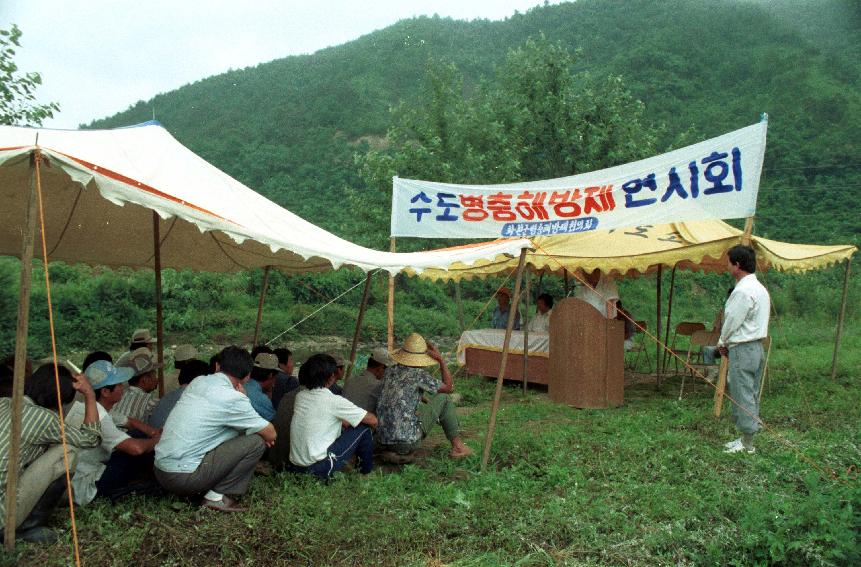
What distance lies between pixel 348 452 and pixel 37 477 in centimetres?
202

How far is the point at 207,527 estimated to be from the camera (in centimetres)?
396

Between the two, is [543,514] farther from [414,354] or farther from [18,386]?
[18,386]

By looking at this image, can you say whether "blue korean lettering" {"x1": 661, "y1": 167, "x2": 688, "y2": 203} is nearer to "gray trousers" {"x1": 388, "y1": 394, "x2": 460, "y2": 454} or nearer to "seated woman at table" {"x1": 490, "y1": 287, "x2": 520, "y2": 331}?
"gray trousers" {"x1": 388, "y1": 394, "x2": 460, "y2": 454}

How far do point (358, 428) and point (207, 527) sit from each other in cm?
137

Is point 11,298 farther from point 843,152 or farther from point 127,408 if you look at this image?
point 843,152

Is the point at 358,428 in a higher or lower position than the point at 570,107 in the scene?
lower

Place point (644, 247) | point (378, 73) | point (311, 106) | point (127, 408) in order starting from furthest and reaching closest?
point (378, 73)
point (311, 106)
point (644, 247)
point (127, 408)

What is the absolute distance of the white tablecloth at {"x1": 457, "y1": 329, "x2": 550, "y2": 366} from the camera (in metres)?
9.59

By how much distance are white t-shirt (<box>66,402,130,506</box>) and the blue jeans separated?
130cm

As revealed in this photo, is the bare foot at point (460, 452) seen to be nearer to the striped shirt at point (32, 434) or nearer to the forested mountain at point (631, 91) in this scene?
the striped shirt at point (32, 434)

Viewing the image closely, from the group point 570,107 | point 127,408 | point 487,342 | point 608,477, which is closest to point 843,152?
point 570,107

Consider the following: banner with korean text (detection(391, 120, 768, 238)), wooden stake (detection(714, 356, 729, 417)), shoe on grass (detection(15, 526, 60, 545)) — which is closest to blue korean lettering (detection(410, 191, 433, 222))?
banner with korean text (detection(391, 120, 768, 238))

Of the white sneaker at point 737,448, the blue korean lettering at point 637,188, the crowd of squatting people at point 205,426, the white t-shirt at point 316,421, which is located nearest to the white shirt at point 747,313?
the white sneaker at point 737,448

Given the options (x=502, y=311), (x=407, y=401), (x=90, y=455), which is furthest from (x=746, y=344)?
(x=502, y=311)
